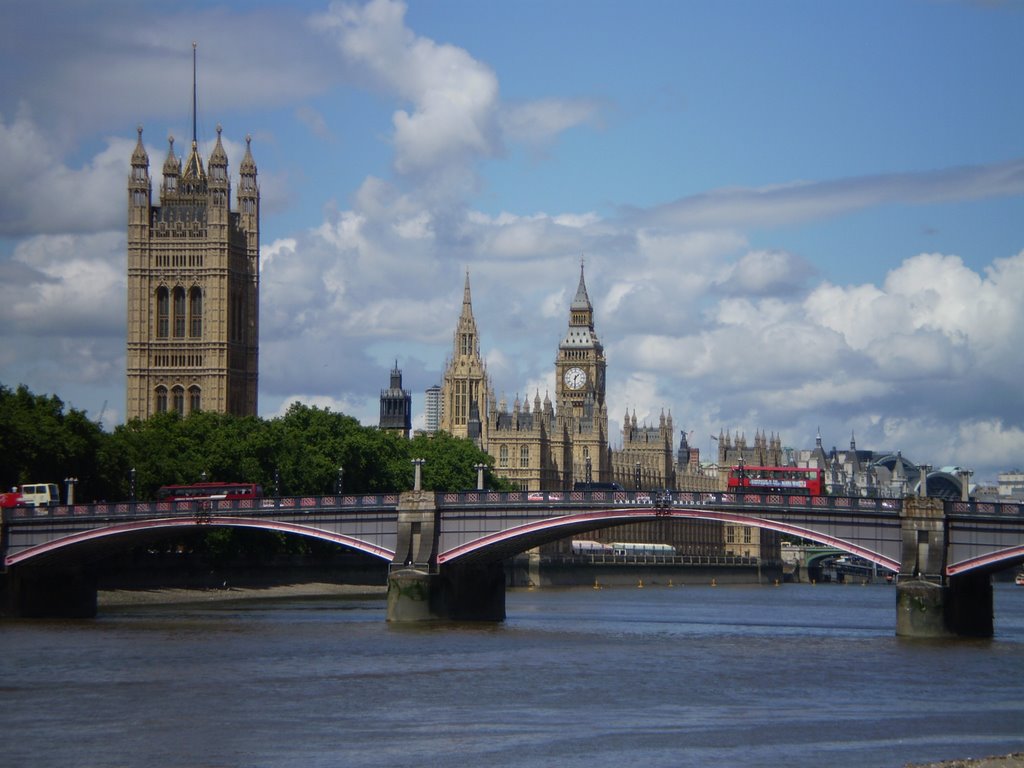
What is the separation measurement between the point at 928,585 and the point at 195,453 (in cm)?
5966

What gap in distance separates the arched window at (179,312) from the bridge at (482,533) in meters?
86.8

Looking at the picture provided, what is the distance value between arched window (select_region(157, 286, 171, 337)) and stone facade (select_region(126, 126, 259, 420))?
90 mm

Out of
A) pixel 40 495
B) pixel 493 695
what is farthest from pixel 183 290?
pixel 493 695

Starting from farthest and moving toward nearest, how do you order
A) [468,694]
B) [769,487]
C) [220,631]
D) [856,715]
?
[769,487]
[220,631]
[468,694]
[856,715]

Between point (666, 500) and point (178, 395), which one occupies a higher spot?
point (178, 395)

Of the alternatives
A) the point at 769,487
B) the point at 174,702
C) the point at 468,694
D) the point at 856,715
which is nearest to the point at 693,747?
the point at 856,715

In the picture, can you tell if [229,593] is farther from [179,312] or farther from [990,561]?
[179,312]

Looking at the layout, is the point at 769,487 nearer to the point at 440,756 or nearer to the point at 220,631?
the point at 220,631

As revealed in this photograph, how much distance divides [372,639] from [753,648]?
15053 mm

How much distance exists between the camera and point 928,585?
83500mm

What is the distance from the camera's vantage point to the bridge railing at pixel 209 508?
9581 cm

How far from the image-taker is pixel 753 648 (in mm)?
82500

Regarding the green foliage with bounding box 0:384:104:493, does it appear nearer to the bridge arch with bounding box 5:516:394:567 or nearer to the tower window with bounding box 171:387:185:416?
the bridge arch with bounding box 5:516:394:567

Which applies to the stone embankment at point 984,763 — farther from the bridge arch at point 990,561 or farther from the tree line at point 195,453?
the tree line at point 195,453
